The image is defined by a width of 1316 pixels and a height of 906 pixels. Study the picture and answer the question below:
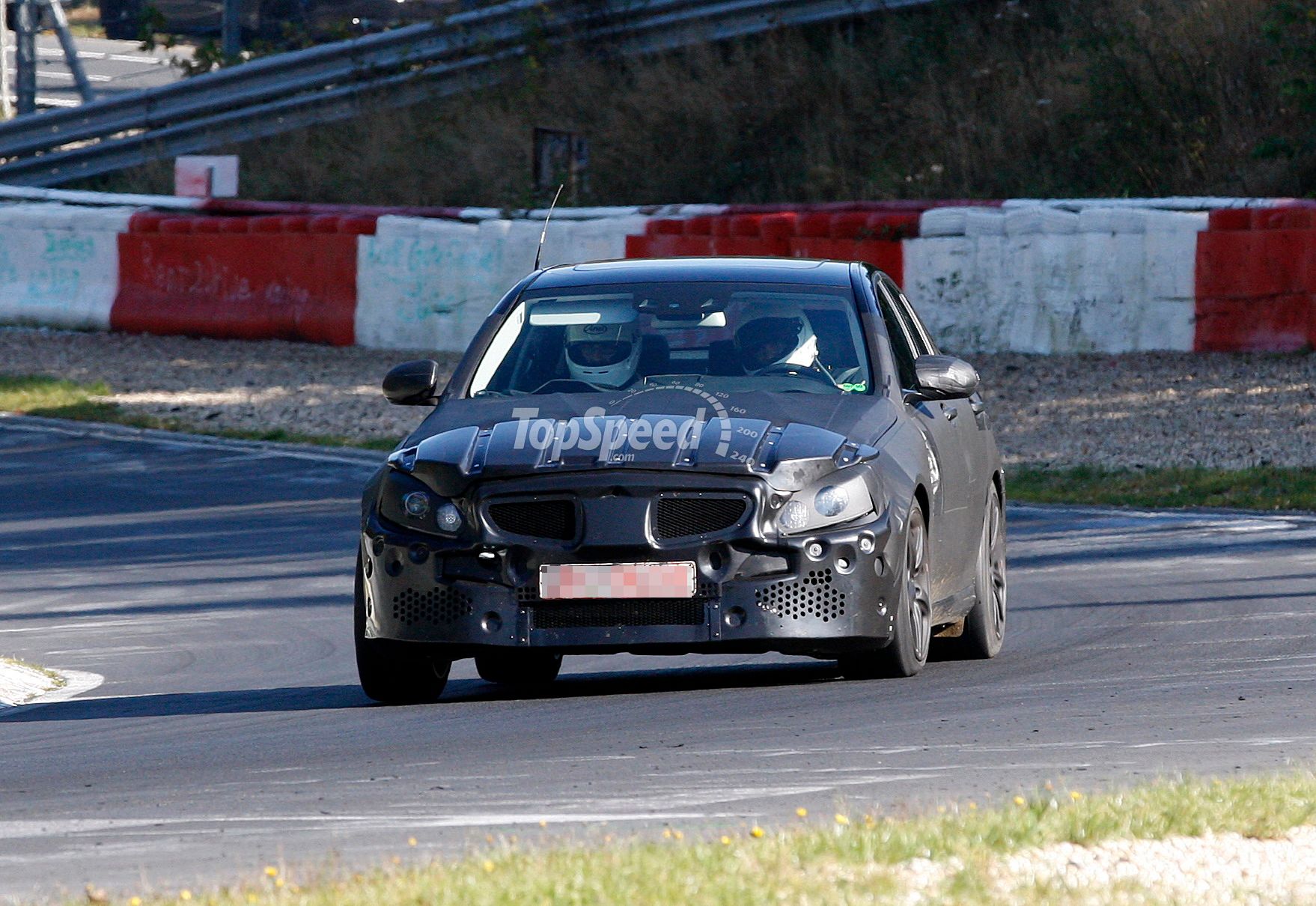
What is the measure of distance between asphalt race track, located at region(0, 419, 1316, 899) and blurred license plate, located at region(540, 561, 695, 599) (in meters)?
0.42

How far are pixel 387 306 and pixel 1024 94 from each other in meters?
7.37

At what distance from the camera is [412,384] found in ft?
27.8

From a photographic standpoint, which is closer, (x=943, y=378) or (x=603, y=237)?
(x=943, y=378)

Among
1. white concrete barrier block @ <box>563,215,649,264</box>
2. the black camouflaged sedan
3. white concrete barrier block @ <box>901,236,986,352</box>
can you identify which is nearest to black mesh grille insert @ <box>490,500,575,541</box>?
the black camouflaged sedan

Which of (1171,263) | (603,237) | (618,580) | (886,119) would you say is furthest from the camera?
(886,119)

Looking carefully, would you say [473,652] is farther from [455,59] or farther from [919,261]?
[455,59]

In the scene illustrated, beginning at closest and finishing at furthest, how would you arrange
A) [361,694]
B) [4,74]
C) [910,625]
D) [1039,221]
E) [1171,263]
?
[910,625] < [361,694] < [1171,263] < [1039,221] < [4,74]

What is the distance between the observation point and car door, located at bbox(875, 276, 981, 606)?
8430mm

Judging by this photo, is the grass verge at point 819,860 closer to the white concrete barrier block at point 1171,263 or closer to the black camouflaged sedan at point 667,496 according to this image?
the black camouflaged sedan at point 667,496

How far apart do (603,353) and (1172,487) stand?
7.60 metres

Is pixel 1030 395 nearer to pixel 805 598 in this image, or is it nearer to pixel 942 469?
pixel 942 469

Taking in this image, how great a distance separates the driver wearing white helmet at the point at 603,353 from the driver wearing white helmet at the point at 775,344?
0.39m

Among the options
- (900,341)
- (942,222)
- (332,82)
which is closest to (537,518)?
(900,341)

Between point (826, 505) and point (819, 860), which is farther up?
point (826, 505)
